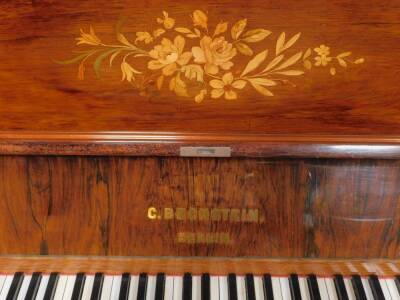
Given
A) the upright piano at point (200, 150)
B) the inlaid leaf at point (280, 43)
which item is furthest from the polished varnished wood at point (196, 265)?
the inlaid leaf at point (280, 43)

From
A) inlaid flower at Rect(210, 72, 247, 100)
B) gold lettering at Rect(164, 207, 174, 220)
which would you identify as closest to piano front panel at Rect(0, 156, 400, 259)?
gold lettering at Rect(164, 207, 174, 220)

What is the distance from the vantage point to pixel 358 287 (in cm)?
107

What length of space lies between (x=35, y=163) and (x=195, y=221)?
1.44ft

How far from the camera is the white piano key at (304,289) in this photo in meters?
1.05

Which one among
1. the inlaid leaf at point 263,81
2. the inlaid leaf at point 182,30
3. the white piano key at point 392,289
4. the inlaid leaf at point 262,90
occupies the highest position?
the inlaid leaf at point 182,30

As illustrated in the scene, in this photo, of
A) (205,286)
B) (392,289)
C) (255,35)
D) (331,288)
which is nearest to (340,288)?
(331,288)

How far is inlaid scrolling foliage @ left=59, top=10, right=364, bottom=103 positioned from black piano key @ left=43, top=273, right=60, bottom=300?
0.55m

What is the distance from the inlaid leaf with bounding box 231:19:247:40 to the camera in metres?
0.90

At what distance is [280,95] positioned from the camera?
95cm

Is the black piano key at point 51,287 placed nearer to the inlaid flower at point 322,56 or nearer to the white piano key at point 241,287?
the white piano key at point 241,287

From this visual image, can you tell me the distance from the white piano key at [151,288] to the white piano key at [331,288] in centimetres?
46

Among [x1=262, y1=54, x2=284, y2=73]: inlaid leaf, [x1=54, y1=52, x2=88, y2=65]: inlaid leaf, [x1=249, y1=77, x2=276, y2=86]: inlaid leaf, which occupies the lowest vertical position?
[x1=249, y1=77, x2=276, y2=86]: inlaid leaf

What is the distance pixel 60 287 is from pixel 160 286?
268 millimetres

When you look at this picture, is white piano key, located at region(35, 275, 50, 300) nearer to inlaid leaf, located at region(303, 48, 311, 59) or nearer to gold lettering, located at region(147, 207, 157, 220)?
gold lettering, located at region(147, 207, 157, 220)
